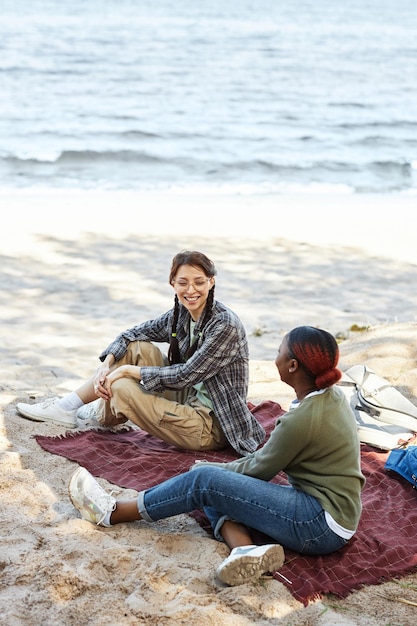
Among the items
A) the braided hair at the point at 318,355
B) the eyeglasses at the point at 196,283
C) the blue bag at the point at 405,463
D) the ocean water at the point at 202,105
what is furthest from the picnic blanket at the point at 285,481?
the ocean water at the point at 202,105

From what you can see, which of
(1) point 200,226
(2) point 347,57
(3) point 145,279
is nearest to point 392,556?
(3) point 145,279

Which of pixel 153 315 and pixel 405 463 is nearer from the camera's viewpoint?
pixel 405 463

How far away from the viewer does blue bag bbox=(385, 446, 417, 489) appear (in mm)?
4043

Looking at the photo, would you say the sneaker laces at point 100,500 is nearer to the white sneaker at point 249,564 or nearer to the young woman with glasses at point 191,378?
the white sneaker at point 249,564

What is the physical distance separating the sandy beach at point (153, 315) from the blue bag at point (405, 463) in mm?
806

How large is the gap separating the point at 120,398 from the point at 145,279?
4191mm

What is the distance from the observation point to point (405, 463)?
4094 millimetres

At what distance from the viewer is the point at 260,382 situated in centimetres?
562

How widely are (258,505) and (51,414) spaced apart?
1794 mm

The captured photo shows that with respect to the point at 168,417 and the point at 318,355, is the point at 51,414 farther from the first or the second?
the point at 318,355

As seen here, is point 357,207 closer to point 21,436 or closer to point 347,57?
point 21,436

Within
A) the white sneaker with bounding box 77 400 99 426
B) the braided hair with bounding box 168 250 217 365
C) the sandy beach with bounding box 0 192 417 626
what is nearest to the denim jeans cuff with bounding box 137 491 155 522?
the sandy beach with bounding box 0 192 417 626

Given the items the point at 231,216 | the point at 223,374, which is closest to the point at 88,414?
the point at 223,374

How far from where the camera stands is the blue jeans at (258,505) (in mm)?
3197
